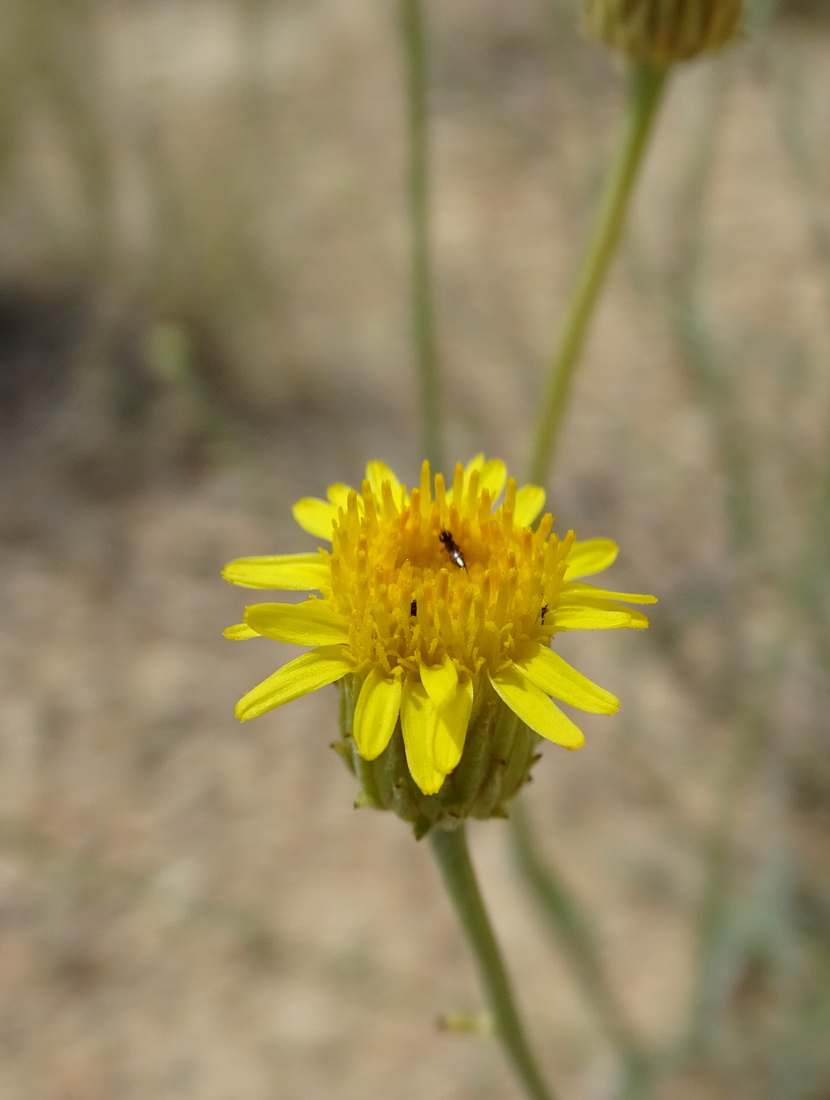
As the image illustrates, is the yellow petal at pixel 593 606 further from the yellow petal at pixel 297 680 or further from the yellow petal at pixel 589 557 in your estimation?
the yellow petal at pixel 297 680

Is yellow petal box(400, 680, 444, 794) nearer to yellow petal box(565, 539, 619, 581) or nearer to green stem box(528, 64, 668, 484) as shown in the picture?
yellow petal box(565, 539, 619, 581)

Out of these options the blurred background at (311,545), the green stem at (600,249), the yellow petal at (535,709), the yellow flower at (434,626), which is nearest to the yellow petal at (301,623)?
the yellow flower at (434,626)

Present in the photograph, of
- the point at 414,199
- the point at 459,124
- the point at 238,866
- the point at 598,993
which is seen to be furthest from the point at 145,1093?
the point at 459,124

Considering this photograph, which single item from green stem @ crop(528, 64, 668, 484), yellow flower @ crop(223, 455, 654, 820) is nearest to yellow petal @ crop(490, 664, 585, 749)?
yellow flower @ crop(223, 455, 654, 820)

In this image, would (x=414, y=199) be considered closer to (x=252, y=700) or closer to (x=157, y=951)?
(x=252, y=700)

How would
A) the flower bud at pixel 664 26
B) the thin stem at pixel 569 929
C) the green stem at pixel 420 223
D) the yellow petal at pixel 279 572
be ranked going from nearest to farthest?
1. the yellow petal at pixel 279 572
2. the flower bud at pixel 664 26
3. the green stem at pixel 420 223
4. the thin stem at pixel 569 929
